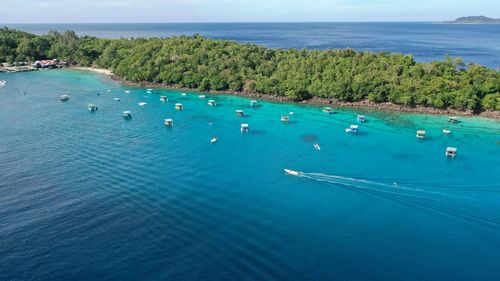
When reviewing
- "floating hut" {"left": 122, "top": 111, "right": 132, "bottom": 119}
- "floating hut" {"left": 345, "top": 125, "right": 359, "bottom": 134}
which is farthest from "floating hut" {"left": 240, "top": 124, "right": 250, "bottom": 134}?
"floating hut" {"left": 122, "top": 111, "right": 132, "bottom": 119}

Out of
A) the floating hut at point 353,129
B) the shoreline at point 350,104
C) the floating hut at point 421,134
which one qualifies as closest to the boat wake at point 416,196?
the floating hut at point 353,129

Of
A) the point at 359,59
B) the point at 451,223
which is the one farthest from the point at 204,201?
the point at 359,59

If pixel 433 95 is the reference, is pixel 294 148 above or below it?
below

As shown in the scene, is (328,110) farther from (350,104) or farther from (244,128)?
(244,128)

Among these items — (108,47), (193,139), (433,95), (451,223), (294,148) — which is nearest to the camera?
(451,223)

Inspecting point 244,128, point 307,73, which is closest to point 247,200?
point 244,128

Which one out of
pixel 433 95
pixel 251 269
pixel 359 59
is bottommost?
pixel 251 269

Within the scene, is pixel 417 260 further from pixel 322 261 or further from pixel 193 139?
pixel 193 139
